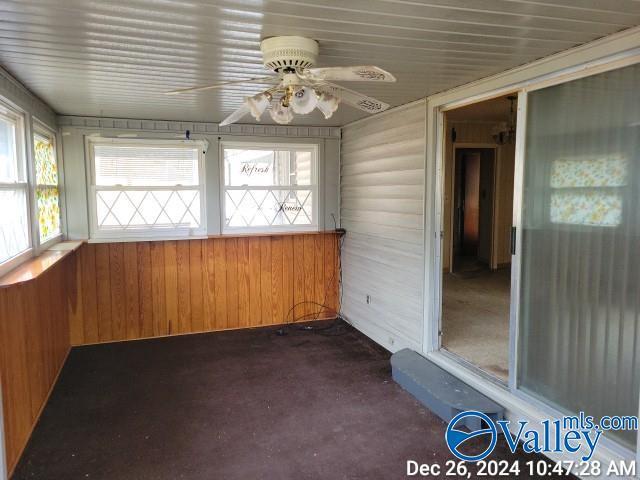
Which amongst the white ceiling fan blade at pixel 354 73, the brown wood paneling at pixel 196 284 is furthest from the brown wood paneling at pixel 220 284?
the white ceiling fan blade at pixel 354 73

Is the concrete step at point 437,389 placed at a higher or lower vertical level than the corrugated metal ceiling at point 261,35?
lower

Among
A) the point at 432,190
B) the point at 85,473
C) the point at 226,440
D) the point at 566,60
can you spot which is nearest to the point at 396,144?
the point at 432,190

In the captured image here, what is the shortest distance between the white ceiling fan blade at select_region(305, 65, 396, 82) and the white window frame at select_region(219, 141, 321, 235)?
3.00m

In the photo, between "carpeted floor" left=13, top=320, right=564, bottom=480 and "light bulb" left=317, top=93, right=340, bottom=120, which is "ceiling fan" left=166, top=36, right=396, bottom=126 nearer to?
"light bulb" left=317, top=93, right=340, bottom=120

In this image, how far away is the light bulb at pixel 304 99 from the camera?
2.22 m

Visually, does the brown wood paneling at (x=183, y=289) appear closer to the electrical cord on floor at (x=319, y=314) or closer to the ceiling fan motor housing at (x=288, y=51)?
the electrical cord on floor at (x=319, y=314)

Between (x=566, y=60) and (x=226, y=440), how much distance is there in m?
2.93

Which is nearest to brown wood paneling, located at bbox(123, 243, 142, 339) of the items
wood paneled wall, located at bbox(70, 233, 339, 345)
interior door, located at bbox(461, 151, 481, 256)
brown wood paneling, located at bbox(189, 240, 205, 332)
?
wood paneled wall, located at bbox(70, 233, 339, 345)

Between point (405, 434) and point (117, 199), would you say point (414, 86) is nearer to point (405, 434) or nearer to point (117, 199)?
point (405, 434)

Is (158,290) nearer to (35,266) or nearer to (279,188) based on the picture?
(279,188)

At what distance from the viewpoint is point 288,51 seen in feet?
7.18

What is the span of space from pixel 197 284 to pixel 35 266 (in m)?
2.13

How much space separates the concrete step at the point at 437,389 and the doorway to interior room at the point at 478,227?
37 cm

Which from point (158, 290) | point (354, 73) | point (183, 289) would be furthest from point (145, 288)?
point (354, 73)
